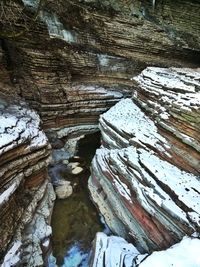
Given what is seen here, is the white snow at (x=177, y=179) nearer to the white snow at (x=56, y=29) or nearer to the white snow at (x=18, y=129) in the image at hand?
the white snow at (x=18, y=129)

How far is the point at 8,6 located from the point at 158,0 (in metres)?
5.28

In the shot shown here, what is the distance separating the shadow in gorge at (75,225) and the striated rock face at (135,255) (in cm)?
63

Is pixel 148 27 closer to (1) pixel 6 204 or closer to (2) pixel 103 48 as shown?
(2) pixel 103 48

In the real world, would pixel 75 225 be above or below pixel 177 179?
below

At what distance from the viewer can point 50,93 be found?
31.9ft

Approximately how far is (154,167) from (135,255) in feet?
5.47

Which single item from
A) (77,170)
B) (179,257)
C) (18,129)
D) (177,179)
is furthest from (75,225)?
(179,257)

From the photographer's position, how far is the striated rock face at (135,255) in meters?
3.79

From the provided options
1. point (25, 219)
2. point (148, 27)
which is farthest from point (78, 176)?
point (148, 27)

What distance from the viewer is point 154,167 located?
5777mm

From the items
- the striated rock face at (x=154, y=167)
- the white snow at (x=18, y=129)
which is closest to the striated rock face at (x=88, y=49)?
the white snow at (x=18, y=129)

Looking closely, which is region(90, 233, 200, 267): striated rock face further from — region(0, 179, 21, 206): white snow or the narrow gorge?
region(0, 179, 21, 206): white snow

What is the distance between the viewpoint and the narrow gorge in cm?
525

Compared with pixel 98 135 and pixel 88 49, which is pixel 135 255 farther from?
pixel 88 49
